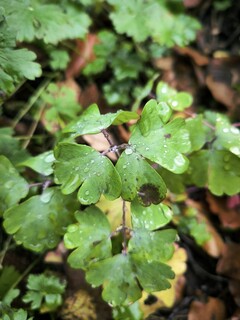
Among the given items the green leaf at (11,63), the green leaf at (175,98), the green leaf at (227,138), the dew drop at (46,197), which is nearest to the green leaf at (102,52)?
the green leaf at (175,98)

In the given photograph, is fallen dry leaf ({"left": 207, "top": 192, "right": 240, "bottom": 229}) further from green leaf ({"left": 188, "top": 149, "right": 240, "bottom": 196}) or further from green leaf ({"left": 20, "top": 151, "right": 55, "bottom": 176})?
green leaf ({"left": 20, "top": 151, "right": 55, "bottom": 176})

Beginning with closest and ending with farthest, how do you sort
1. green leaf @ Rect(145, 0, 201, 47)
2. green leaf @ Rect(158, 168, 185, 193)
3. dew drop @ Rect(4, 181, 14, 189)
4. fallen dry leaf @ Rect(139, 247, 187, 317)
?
1. dew drop @ Rect(4, 181, 14, 189)
2. green leaf @ Rect(158, 168, 185, 193)
3. fallen dry leaf @ Rect(139, 247, 187, 317)
4. green leaf @ Rect(145, 0, 201, 47)

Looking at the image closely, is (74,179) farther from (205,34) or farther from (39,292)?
(205,34)

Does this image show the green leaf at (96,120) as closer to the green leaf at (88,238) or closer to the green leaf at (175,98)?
the green leaf at (88,238)

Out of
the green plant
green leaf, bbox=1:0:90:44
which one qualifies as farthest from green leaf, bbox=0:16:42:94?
green leaf, bbox=1:0:90:44

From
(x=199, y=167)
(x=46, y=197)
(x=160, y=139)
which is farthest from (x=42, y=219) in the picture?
(x=199, y=167)

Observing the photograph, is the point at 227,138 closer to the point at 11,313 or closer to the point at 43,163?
the point at 43,163

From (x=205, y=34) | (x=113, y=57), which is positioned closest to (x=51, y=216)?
(x=113, y=57)
